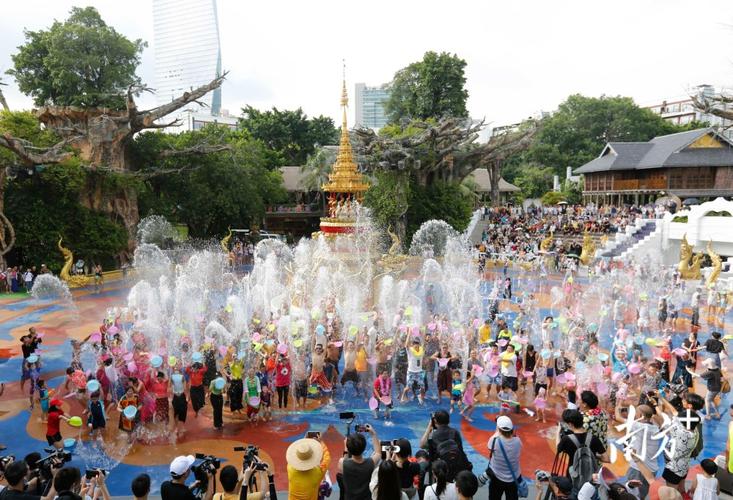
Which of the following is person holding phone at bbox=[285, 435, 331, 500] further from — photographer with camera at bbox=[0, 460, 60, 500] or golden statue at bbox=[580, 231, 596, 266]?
golden statue at bbox=[580, 231, 596, 266]

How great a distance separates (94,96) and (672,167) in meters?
39.1

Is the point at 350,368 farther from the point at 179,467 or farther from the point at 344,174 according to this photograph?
the point at 344,174

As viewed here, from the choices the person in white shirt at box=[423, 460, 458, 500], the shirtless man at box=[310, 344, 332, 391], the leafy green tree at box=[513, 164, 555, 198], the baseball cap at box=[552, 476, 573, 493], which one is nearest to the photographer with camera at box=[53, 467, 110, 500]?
the person in white shirt at box=[423, 460, 458, 500]

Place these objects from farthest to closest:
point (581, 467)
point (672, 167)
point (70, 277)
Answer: point (672, 167), point (70, 277), point (581, 467)

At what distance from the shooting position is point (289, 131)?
4694cm

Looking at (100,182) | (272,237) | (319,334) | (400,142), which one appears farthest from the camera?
(272,237)

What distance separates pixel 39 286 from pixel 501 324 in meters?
18.8

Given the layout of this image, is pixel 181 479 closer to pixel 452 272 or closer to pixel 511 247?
pixel 452 272

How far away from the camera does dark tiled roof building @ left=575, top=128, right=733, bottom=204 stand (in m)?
37.2

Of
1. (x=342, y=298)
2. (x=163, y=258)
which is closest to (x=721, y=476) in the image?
(x=342, y=298)

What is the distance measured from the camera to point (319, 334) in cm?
1036

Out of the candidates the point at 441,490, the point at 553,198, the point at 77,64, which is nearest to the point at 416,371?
the point at 441,490

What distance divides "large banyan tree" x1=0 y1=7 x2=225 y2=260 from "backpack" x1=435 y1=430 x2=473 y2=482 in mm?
23270

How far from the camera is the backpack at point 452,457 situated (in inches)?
192
